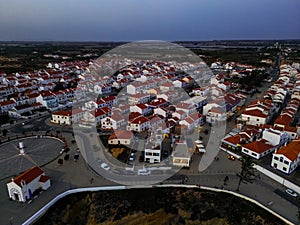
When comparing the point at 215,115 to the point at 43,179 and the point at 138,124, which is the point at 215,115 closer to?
the point at 138,124

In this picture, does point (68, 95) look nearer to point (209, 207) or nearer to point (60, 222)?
point (60, 222)

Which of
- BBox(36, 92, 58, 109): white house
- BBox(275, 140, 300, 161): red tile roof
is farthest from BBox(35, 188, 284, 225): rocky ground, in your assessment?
BBox(36, 92, 58, 109): white house

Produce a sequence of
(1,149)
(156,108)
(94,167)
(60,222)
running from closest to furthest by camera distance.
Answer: (60,222), (94,167), (1,149), (156,108)

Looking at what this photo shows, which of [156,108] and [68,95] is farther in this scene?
[68,95]

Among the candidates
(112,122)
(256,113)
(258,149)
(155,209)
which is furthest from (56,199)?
(256,113)

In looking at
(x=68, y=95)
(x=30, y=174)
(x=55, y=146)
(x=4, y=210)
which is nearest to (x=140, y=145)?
(x=55, y=146)

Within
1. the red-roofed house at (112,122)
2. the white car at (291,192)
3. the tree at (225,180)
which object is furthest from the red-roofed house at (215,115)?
the white car at (291,192)
